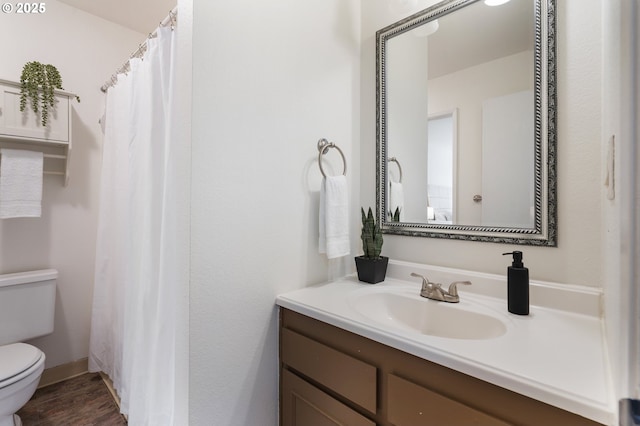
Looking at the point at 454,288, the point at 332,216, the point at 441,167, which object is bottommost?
the point at 454,288

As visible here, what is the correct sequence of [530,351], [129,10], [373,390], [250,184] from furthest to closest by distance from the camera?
[129,10] → [250,184] → [373,390] → [530,351]

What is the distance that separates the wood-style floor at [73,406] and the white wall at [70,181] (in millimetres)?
182

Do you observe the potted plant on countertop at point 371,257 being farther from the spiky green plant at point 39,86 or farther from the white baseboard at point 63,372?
the white baseboard at point 63,372

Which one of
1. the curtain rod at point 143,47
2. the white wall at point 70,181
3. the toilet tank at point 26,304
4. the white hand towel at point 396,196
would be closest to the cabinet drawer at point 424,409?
the white hand towel at point 396,196

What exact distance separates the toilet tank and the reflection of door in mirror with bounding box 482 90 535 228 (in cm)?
235

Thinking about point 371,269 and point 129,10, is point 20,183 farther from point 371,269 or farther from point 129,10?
point 371,269

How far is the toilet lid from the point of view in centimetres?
126

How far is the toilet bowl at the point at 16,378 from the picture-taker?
1.22m

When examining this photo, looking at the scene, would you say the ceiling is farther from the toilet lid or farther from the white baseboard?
the white baseboard

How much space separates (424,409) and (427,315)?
1.25 feet

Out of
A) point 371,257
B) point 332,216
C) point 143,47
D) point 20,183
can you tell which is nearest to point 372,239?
point 371,257

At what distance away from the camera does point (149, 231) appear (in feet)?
3.96

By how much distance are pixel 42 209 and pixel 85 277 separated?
1.68 ft

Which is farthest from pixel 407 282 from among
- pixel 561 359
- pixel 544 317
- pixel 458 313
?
pixel 561 359
